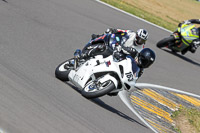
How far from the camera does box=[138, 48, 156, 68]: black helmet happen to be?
764 cm

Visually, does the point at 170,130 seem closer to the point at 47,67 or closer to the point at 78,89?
the point at 78,89

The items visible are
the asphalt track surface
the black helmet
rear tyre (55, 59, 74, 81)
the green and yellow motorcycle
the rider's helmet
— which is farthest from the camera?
the green and yellow motorcycle

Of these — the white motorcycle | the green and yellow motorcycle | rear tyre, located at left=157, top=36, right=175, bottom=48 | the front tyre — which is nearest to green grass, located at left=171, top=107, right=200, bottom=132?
the white motorcycle

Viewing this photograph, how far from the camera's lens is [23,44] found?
10.1 metres

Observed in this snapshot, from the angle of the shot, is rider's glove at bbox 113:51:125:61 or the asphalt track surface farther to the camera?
rider's glove at bbox 113:51:125:61

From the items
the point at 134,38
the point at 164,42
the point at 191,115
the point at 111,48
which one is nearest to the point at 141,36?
the point at 134,38

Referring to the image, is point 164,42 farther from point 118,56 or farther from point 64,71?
point 118,56

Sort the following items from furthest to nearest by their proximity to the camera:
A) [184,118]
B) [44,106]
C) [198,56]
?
[198,56], [184,118], [44,106]

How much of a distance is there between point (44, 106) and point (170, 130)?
132 inches

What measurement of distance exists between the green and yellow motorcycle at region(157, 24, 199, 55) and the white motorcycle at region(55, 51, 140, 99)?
7396 millimetres

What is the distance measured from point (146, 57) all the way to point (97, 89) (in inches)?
43.9

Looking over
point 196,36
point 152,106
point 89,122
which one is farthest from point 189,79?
point 89,122

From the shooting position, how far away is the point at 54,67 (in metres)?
9.19

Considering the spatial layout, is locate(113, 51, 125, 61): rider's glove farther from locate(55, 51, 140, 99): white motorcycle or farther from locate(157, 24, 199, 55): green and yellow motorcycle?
locate(157, 24, 199, 55): green and yellow motorcycle
